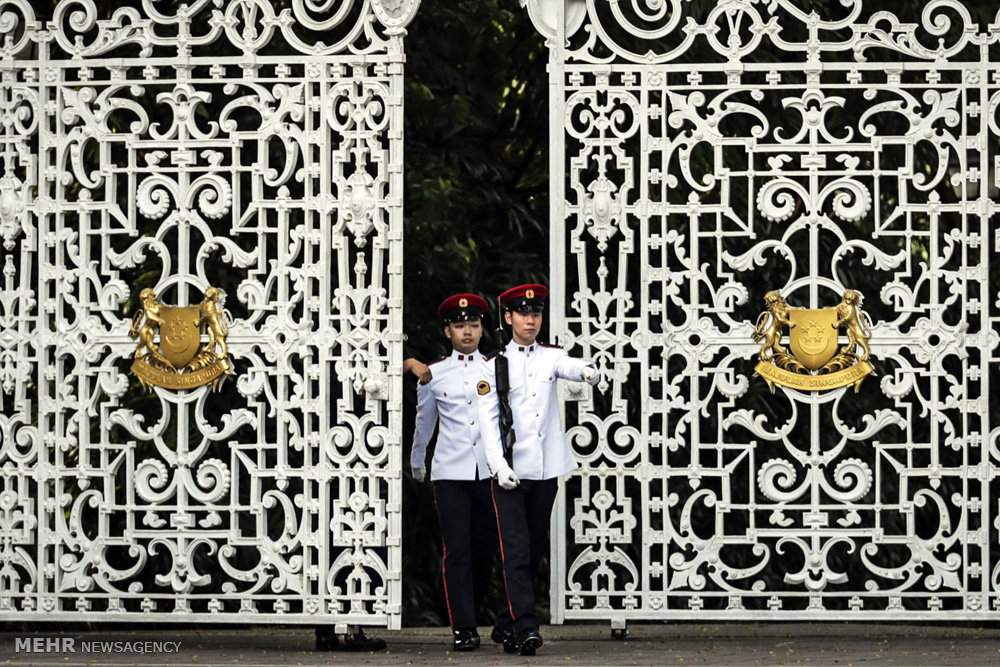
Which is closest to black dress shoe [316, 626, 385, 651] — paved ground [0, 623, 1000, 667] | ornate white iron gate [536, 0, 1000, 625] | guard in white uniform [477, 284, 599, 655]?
paved ground [0, 623, 1000, 667]

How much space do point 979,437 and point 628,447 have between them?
174cm

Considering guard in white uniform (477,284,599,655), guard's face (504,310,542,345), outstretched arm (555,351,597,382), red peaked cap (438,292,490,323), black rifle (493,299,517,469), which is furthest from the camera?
red peaked cap (438,292,490,323)

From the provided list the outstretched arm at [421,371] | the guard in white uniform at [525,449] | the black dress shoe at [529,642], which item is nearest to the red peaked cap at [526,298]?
the guard in white uniform at [525,449]

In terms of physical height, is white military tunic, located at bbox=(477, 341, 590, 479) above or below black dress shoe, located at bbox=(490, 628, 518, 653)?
above

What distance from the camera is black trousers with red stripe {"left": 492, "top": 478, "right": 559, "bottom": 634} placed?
7781 mm

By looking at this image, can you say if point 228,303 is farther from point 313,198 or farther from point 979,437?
point 979,437

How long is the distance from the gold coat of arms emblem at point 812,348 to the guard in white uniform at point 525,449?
0.96m

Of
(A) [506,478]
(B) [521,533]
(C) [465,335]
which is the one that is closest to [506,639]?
(B) [521,533]

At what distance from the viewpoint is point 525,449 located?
7902mm

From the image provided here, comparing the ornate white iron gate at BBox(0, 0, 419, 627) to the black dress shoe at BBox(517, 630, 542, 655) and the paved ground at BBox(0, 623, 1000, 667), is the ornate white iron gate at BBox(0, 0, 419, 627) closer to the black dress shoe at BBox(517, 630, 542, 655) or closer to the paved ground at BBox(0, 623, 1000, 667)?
the paved ground at BBox(0, 623, 1000, 667)

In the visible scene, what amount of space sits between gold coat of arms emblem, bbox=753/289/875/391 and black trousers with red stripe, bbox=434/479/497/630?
59.0 inches

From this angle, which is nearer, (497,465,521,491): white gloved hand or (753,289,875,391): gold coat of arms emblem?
(497,465,521,491): white gloved hand

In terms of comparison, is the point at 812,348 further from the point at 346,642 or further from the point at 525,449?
the point at 346,642

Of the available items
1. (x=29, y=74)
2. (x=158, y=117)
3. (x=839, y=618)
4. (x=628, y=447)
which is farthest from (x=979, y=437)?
(x=158, y=117)
